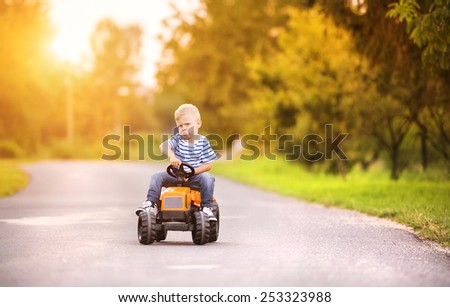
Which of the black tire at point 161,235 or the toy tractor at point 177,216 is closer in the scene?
the toy tractor at point 177,216

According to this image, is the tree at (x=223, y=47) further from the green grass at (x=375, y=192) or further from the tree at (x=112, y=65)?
the tree at (x=112, y=65)

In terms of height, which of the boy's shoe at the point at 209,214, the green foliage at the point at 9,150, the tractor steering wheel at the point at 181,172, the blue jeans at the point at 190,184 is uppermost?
the tractor steering wheel at the point at 181,172

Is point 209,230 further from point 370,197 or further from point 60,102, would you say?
point 60,102

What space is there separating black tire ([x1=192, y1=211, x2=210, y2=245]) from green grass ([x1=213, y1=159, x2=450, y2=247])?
302 cm

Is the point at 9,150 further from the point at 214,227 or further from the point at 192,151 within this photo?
the point at 214,227

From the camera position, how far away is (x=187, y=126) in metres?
11.2

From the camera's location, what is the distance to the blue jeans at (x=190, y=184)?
1102 cm

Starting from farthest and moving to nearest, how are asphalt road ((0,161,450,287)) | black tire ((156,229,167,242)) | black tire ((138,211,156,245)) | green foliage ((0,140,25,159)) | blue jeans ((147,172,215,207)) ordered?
green foliage ((0,140,25,159)), black tire ((156,229,167,242)), blue jeans ((147,172,215,207)), black tire ((138,211,156,245)), asphalt road ((0,161,450,287))

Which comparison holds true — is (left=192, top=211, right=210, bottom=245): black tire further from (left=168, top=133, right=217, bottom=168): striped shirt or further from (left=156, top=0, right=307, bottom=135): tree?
(left=156, top=0, right=307, bottom=135): tree

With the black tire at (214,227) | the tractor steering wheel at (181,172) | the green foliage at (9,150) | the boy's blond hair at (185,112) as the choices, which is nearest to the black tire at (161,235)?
the black tire at (214,227)

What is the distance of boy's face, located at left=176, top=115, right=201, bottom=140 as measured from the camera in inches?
437

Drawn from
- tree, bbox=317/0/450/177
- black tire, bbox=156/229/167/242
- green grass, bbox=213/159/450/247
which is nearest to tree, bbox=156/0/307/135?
green grass, bbox=213/159/450/247

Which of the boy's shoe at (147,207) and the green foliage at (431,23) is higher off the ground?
the green foliage at (431,23)

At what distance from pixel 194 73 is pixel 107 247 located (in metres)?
35.9
